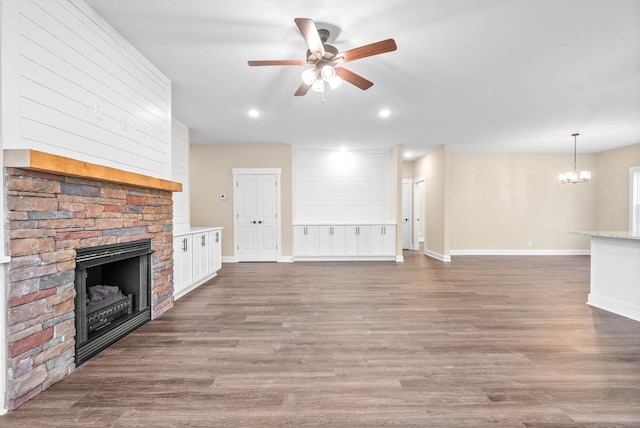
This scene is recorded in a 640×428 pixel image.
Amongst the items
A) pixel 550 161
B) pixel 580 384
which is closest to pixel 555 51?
pixel 580 384

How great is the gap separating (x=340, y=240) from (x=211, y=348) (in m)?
4.63

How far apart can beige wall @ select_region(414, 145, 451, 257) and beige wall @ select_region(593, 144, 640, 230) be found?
423 centimetres

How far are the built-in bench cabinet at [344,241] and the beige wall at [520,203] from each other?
7.30ft

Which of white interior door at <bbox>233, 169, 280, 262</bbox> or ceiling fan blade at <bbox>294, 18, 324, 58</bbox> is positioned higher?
ceiling fan blade at <bbox>294, 18, 324, 58</bbox>

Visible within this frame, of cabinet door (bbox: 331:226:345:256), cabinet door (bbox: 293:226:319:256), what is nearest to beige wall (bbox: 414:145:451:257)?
cabinet door (bbox: 331:226:345:256)

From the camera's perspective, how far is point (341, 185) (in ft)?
24.2

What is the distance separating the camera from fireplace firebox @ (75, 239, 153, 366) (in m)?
2.16

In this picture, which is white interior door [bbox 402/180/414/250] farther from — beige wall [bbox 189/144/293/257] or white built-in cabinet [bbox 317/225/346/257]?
beige wall [bbox 189/144/293/257]

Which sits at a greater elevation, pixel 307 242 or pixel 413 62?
pixel 413 62

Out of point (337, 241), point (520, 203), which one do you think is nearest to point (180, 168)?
point (337, 241)

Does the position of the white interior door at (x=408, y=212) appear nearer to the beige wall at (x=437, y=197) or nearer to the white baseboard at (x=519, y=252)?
the beige wall at (x=437, y=197)

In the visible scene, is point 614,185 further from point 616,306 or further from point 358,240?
point 358,240

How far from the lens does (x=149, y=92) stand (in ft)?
10.0

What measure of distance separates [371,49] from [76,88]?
7.24 feet
